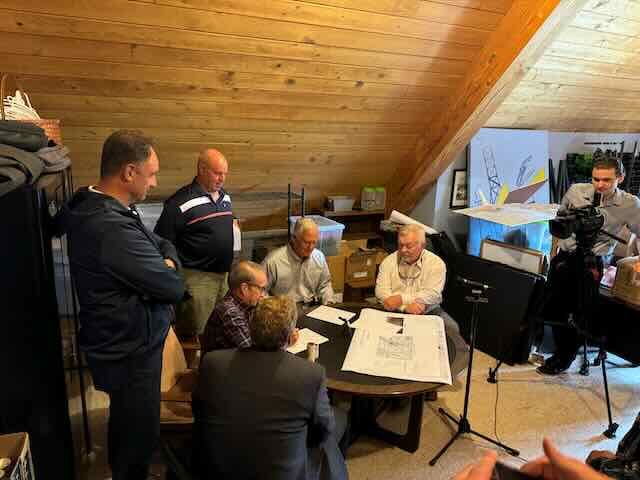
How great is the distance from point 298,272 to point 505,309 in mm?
1525

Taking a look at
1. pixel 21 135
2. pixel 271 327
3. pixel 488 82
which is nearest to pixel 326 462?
pixel 271 327

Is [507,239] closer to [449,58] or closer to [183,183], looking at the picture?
[449,58]

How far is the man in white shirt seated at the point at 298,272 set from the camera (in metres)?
2.80

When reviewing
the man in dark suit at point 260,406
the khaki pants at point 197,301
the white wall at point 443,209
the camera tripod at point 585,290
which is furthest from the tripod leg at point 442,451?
the white wall at point 443,209

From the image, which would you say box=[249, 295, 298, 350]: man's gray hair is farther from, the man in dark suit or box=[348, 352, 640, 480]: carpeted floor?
box=[348, 352, 640, 480]: carpeted floor

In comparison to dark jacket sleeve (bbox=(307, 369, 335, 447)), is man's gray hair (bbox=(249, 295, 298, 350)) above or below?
above

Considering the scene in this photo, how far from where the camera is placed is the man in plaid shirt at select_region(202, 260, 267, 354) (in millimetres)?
1953

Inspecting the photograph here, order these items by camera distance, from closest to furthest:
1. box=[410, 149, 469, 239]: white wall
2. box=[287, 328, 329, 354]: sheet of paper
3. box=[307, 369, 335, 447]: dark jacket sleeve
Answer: box=[307, 369, 335, 447]: dark jacket sleeve → box=[287, 328, 329, 354]: sheet of paper → box=[410, 149, 469, 239]: white wall

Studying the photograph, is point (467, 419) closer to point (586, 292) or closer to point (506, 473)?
point (586, 292)

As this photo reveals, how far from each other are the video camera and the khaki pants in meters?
1.99

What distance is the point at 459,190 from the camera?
4.37 m

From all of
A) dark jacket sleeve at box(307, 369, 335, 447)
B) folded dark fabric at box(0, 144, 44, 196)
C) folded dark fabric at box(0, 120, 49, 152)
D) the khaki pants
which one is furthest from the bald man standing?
dark jacket sleeve at box(307, 369, 335, 447)

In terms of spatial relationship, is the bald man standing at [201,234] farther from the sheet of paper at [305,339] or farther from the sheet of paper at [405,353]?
the sheet of paper at [405,353]

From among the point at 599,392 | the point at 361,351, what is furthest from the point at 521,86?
the point at 361,351
